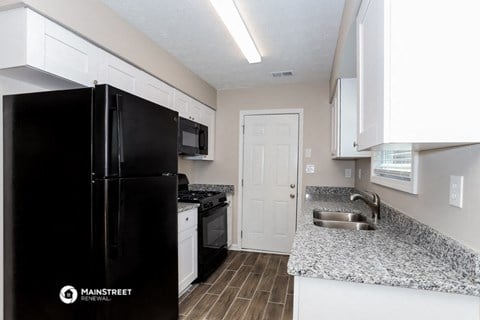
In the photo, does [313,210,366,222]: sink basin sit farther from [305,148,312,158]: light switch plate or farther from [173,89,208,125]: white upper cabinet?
[173,89,208,125]: white upper cabinet

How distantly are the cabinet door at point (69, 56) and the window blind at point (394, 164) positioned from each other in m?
Result: 2.06

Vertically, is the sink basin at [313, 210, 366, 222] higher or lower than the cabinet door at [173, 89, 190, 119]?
lower

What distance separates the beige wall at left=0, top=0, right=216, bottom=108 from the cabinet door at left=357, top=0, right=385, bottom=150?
1635 millimetres

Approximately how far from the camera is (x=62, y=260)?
56.7 inches

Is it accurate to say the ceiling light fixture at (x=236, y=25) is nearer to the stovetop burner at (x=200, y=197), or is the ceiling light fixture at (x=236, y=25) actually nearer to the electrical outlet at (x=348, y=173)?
the stovetop burner at (x=200, y=197)

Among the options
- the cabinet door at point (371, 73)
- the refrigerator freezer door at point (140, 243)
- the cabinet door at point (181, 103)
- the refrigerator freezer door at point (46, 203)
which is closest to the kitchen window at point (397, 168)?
the cabinet door at point (371, 73)

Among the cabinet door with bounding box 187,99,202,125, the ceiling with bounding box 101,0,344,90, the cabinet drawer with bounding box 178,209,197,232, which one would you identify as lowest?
the cabinet drawer with bounding box 178,209,197,232

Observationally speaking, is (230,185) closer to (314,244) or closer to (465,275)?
(314,244)

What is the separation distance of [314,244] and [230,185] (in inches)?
109

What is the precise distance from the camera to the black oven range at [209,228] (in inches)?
112

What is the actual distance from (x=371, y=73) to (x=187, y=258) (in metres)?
2.28

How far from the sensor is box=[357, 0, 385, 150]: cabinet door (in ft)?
2.96

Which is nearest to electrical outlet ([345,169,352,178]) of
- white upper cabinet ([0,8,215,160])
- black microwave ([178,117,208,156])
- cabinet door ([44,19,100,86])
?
black microwave ([178,117,208,156])

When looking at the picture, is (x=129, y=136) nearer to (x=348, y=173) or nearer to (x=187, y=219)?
(x=187, y=219)
